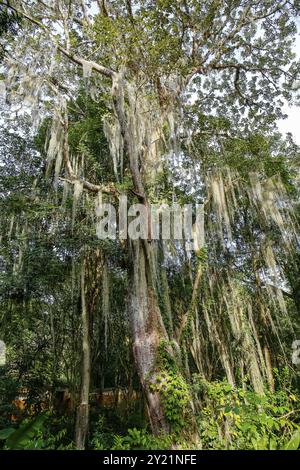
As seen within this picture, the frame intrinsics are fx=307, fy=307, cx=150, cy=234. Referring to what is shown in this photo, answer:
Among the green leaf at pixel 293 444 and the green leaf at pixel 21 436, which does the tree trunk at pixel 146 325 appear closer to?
the green leaf at pixel 293 444

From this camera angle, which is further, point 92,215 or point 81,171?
point 81,171

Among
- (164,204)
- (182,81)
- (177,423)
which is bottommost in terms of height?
(177,423)

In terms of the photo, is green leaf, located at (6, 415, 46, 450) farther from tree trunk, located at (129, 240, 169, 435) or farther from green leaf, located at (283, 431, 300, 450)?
tree trunk, located at (129, 240, 169, 435)

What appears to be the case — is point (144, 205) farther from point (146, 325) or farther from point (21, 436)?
point (21, 436)

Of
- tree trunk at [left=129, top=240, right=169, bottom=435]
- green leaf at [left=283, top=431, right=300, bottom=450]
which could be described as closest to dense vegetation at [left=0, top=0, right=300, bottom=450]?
tree trunk at [left=129, top=240, right=169, bottom=435]

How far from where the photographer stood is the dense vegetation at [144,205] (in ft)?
15.2

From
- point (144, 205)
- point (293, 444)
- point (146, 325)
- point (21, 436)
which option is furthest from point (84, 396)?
point (293, 444)

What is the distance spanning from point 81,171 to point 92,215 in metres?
1.35

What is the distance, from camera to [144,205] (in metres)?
4.58

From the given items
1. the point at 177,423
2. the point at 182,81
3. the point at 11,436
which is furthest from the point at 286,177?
the point at 11,436

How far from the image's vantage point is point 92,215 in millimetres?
5168

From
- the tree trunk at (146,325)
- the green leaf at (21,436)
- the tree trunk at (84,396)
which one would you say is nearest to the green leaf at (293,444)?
the green leaf at (21,436)

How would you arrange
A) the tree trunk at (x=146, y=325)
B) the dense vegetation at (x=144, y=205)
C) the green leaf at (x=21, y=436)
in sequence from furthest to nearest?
1. the dense vegetation at (x=144, y=205)
2. the tree trunk at (x=146, y=325)
3. the green leaf at (x=21, y=436)

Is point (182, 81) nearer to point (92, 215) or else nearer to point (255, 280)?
point (92, 215)
